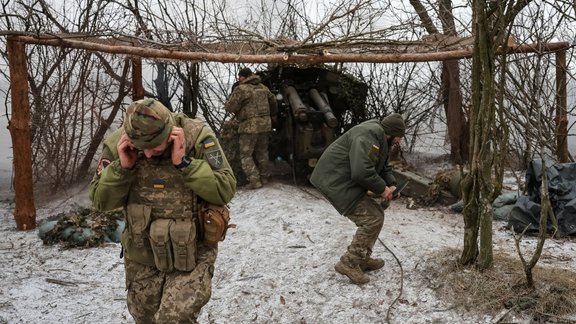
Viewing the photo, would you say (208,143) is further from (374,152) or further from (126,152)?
(374,152)

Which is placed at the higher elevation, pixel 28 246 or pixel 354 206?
pixel 354 206

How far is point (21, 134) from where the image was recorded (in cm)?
677

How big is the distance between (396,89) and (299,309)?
270 inches

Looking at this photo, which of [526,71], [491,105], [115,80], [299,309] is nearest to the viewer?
[491,105]

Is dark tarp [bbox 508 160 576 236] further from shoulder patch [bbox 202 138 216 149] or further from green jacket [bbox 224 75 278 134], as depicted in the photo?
shoulder patch [bbox 202 138 216 149]

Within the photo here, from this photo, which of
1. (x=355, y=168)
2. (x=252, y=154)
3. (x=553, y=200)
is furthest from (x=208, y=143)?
(x=252, y=154)

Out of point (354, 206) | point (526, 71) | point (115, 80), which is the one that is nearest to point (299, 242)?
point (354, 206)

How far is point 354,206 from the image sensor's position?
504 cm

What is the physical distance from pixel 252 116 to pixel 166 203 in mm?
5298

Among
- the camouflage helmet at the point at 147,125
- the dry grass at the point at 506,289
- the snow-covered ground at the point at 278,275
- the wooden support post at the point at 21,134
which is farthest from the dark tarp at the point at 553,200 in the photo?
the wooden support post at the point at 21,134

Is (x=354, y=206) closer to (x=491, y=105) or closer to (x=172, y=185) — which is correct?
(x=491, y=105)


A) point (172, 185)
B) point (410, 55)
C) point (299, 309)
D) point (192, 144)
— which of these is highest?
point (410, 55)

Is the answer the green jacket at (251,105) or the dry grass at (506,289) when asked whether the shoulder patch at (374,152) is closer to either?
the dry grass at (506,289)

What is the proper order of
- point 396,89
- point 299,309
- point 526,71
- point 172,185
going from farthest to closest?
1. point 396,89
2. point 526,71
3. point 299,309
4. point 172,185
